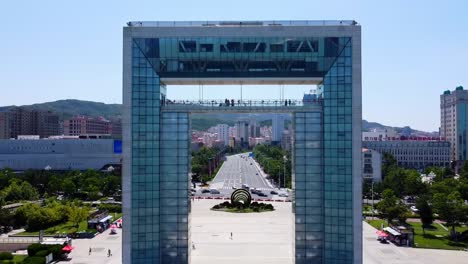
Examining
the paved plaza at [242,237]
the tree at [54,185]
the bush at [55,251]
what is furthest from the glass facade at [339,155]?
the tree at [54,185]

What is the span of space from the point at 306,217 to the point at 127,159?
53.6 ft

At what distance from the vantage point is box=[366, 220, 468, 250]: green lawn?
185 feet

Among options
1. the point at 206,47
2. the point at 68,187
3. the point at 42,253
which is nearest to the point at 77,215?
the point at 42,253

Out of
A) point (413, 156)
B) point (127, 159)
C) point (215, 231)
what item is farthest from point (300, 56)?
point (413, 156)

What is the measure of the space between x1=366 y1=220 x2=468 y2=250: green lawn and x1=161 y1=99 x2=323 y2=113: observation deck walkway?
2777cm

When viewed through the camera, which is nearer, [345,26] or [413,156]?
[345,26]

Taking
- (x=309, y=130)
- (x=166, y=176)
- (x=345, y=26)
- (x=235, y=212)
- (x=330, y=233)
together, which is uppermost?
(x=345, y=26)

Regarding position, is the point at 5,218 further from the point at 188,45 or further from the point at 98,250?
the point at 188,45

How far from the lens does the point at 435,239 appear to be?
197 ft

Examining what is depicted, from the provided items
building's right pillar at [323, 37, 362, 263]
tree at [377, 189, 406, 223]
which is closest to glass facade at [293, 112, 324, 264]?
building's right pillar at [323, 37, 362, 263]

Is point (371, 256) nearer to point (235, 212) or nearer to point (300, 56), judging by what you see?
point (300, 56)

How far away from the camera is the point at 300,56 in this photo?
3978cm

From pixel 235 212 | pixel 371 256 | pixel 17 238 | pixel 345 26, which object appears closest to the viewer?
pixel 345 26

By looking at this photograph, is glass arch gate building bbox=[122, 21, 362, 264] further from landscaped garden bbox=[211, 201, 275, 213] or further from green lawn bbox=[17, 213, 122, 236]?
landscaped garden bbox=[211, 201, 275, 213]
